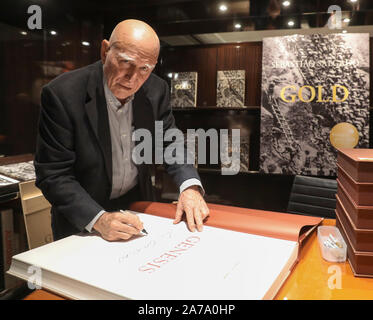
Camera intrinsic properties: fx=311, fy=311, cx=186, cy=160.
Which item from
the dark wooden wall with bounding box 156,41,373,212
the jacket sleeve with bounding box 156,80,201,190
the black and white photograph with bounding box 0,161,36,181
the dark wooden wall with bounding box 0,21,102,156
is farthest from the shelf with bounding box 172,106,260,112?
the jacket sleeve with bounding box 156,80,201,190

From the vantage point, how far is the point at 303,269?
2.49ft

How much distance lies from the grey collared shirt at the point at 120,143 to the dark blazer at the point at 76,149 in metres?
0.03

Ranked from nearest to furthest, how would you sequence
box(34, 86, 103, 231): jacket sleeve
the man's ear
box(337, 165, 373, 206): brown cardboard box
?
box(337, 165, 373, 206): brown cardboard box
box(34, 86, 103, 231): jacket sleeve
the man's ear

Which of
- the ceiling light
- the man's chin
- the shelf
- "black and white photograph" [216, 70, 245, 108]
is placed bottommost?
the man's chin

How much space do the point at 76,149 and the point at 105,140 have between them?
0.32 ft

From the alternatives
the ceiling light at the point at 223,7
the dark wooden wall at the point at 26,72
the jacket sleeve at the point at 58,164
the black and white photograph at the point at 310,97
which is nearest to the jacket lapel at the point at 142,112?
the jacket sleeve at the point at 58,164

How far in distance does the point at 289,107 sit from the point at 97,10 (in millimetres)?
2114

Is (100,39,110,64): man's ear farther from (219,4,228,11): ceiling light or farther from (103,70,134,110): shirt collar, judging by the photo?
(219,4,228,11): ceiling light

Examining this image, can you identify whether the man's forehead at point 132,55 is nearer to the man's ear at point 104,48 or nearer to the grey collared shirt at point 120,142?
the man's ear at point 104,48

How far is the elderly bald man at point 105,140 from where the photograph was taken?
2.99 ft

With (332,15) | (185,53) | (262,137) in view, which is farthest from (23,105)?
(332,15)

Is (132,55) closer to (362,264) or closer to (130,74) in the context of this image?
(130,74)

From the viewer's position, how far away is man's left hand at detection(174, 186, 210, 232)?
90cm

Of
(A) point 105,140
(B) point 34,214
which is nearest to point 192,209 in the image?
(A) point 105,140
